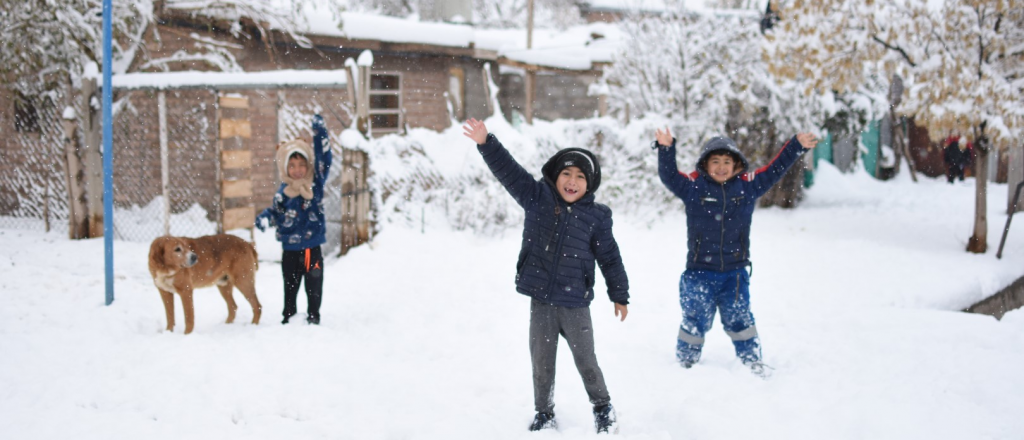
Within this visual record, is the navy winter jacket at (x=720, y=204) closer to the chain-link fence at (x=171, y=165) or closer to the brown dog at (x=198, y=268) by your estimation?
the brown dog at (x=198, y=268)

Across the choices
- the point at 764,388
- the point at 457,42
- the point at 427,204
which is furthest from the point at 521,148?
the point at 764,388

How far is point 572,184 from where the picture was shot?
3.24 meters

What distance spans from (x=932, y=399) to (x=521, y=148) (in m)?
6.84

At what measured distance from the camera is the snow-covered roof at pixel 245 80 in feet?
23.2

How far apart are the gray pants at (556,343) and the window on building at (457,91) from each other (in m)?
12.8

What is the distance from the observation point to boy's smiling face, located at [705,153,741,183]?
4234 millimetres

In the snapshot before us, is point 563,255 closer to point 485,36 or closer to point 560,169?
point 560,169

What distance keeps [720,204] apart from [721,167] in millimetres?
229

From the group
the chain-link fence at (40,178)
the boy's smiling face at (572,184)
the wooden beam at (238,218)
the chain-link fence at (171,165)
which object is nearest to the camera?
the boy's smiling face at (572,184)

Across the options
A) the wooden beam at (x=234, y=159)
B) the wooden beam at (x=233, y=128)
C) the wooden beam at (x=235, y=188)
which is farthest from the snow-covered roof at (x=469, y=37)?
the wooden beam at (x=235, y=188)

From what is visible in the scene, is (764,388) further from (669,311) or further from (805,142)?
(669,311)

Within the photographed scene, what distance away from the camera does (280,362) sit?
14.3 ft

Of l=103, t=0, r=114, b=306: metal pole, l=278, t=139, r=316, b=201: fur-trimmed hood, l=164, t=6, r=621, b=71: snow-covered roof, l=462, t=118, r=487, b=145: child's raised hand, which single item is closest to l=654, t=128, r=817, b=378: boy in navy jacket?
l=462, t=118, r=487, b=145: child's raised hand

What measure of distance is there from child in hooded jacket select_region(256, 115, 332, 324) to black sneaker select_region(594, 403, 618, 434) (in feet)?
8.82
